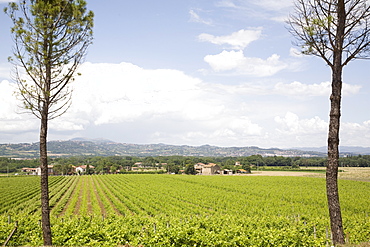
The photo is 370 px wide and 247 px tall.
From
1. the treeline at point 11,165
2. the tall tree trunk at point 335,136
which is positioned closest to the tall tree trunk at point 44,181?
the tall tree trunk at point 335,136

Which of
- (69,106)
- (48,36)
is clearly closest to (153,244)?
(69,106)

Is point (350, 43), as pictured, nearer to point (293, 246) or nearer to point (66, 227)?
point (293, 246)

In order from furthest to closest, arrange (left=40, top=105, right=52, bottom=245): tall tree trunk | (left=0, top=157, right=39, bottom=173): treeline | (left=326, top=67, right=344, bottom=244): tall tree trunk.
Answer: (left=0, top=157, right=39, bottom=173): treeline → (left=40, top=105, right=52, bottom=245): tall tree trunk → (left=326, top=67, right=344, bottom=244): tall tree trunk

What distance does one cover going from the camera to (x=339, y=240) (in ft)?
25.8

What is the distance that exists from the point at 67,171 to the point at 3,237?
12325cm

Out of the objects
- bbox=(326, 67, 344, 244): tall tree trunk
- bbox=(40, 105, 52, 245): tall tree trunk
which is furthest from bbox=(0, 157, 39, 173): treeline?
bbox=(326, 67, 344, 244): tall tree trunk

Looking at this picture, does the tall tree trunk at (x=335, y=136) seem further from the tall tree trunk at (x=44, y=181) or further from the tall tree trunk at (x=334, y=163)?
the tall tree trunk at (x=44, y=181)

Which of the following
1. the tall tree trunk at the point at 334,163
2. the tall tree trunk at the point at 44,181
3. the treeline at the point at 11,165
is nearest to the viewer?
the tall tree trunk at the point at 334,163

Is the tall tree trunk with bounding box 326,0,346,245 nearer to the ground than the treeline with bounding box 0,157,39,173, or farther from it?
farther from it

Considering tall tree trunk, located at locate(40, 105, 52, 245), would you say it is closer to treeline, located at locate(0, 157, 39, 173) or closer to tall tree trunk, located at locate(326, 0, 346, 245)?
tall tree trunk, located at locate(326, 0, 346, 245)

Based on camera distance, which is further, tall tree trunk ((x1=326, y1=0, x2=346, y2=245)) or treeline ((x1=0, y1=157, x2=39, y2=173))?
treeline ((x1=0, y1=157, x2=39, y2=173))

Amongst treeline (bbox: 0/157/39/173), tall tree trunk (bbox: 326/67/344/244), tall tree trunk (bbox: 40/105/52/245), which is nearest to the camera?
tall tree trunk (bbox: 326/67/344/244)

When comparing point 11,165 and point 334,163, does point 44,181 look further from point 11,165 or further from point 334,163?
point 11,165

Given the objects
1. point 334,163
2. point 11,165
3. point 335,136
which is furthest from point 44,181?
point 11,165
